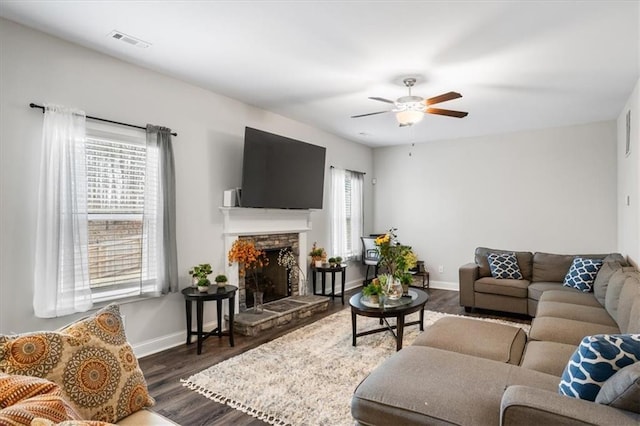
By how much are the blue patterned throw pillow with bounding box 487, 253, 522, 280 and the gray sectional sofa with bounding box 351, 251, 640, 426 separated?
1.67 metres

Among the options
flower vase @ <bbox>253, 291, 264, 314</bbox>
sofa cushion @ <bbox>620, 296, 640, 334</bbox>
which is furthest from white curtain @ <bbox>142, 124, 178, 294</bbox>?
sofa cushion @ <bbox>620, 296, 640, 334</bbox>

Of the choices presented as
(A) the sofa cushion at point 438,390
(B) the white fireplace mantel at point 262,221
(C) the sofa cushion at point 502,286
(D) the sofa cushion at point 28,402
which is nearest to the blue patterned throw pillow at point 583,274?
(C) the sofa cushion at point 502,286

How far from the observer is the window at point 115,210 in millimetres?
3127

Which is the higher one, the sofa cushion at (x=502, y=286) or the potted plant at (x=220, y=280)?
the potted plant at (x=220, y=280)

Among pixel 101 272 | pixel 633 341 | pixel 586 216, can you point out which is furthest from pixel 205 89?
pixel 586 216

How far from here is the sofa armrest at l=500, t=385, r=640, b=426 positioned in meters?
1.23

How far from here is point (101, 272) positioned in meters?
3.18

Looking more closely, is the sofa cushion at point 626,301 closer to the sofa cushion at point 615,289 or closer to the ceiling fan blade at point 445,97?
the sofa cushion at point 615,289

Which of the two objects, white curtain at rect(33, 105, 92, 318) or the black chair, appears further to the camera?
the black chair

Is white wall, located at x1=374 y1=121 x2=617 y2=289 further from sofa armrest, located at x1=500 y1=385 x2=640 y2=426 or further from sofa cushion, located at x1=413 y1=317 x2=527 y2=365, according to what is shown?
sofa armrest, located at x1=500 y1=385 x2=640 y2=426

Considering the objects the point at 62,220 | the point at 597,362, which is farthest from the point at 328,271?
the point at 597,362

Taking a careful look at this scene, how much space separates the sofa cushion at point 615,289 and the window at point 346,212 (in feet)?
12.5

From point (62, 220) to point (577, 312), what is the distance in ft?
14.0

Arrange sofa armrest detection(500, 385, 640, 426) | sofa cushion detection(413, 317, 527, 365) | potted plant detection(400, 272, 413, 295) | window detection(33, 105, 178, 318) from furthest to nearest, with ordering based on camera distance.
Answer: potted plant detection(400, 272, 413, 295), window detection(33, 105, 178, 318), sofa cushion detection(413, 317, 527, 365), sofa armrest detection(500, 385, 640, 426)
